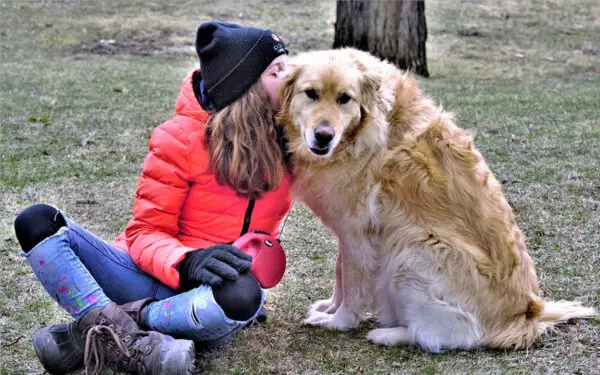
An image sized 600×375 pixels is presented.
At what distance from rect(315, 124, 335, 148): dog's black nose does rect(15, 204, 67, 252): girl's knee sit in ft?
3.51

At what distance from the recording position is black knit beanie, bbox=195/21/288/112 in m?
3.06

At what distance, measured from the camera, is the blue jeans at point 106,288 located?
2871 mm

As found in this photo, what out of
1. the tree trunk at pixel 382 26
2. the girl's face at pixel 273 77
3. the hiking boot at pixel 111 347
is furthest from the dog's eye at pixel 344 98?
the tree trunk at pixel 382 26

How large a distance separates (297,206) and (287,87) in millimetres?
1899

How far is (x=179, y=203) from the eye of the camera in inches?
123

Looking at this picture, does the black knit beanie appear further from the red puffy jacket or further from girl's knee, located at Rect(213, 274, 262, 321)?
girl's knee, located at Rect(213, 274, 262, 321)

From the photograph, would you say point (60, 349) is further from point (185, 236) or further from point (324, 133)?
point (324, 133)

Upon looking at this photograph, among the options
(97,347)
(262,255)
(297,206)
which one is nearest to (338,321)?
(262,255)

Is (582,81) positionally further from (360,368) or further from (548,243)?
(360,368)

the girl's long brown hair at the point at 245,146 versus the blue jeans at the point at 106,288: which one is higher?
the girl's long brown hair at the point at 245,146

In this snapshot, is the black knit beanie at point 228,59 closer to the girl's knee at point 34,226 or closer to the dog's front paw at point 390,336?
the girl's knee at point 34,226

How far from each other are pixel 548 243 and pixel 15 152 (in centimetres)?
395

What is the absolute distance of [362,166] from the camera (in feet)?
10.7

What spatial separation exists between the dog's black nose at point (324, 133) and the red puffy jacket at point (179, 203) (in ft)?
1.23
